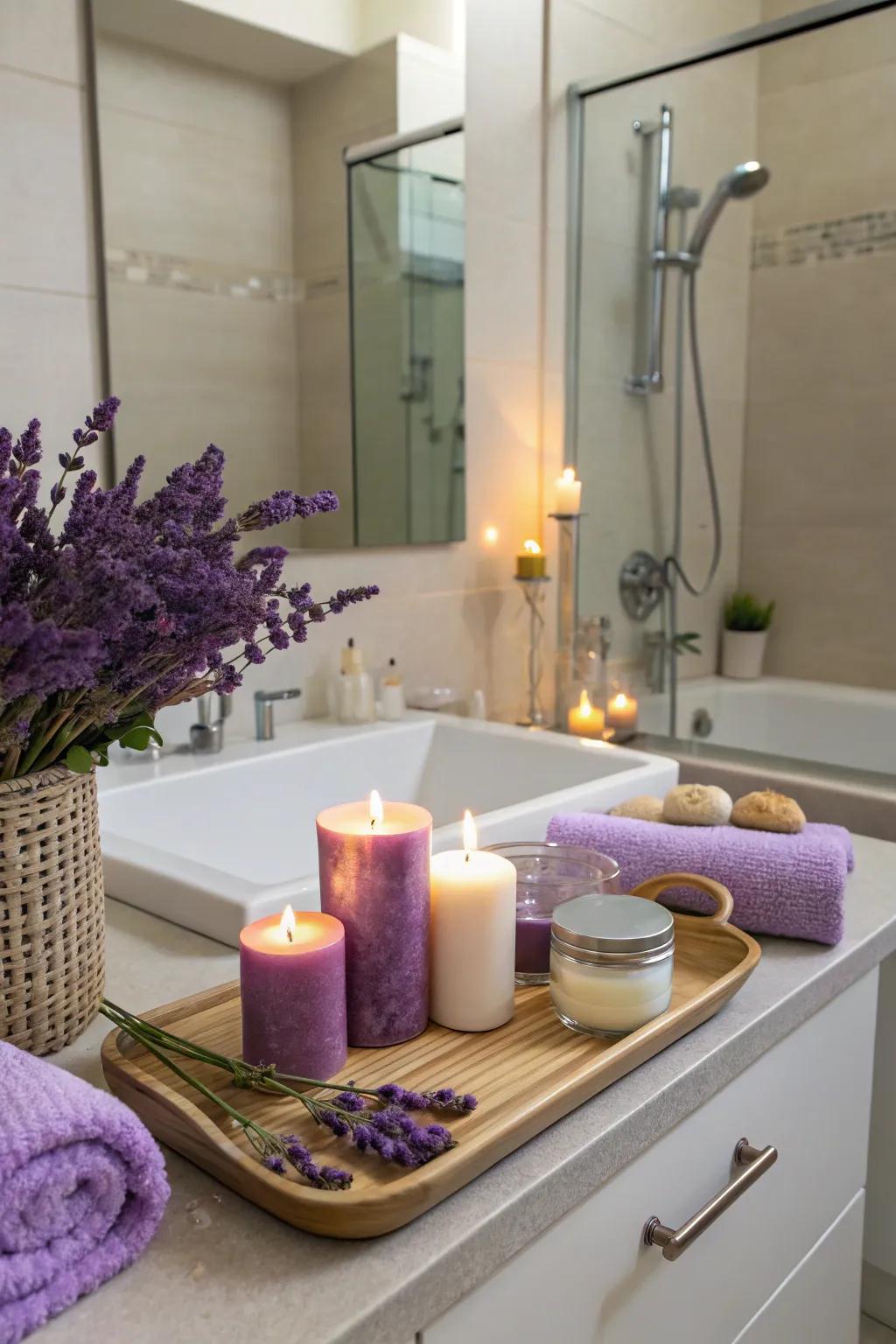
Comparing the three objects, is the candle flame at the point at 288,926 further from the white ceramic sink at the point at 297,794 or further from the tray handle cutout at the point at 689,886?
the tray handle cutout at the point at 689,886

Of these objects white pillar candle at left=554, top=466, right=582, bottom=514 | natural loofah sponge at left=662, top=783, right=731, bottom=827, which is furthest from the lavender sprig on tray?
white pillar candle at left=554, top=466, right=582, bottom=514

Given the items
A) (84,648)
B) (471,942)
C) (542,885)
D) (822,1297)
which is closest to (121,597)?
(84,648)

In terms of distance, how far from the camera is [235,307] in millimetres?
1460

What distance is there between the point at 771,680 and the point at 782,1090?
4.61 feet

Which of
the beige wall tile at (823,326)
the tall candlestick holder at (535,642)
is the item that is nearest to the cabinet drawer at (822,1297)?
the tall candlestick holder at (535,642)

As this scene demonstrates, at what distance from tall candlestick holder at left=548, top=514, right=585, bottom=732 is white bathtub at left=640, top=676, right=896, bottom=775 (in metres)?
0.19

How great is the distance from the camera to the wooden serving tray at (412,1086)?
22.3 inches

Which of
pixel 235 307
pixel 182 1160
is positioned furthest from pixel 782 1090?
pixel 235 307

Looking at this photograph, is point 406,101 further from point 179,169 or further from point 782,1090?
point 782,1090

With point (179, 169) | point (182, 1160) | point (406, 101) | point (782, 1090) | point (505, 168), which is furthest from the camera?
point (505, 168)

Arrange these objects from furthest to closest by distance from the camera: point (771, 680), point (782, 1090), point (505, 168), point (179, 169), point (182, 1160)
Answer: point (771, 680), point (505, 168), point (179, 169), point (782, 1090), point (182, 1160)

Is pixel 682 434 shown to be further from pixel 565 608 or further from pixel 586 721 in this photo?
pixel 586 721

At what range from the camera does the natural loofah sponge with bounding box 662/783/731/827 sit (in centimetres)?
109

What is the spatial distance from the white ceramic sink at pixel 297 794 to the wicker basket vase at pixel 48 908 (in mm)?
179
